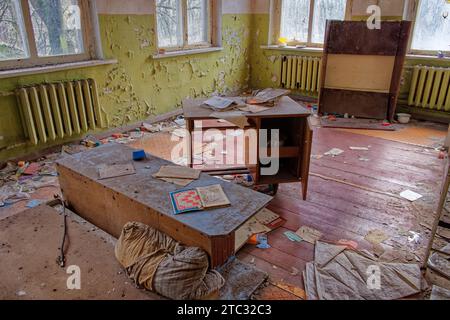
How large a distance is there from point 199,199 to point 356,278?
1.02m

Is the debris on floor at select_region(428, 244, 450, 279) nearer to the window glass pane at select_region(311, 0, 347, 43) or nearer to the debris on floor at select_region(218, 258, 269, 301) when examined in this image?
the debris on floor at select_region(218, 258, 269, 301)

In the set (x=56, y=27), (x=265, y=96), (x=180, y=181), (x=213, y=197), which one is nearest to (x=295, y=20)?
(x=265, y=96)

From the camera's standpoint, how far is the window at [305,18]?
17.3 feet

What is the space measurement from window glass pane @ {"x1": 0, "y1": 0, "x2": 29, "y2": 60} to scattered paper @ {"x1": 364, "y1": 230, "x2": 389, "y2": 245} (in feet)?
11.3

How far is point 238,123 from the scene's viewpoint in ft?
8.65

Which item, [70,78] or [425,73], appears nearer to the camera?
[70,78]

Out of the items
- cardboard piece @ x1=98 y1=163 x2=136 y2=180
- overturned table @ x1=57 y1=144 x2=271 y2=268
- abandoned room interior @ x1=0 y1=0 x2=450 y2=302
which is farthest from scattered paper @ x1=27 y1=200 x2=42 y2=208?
Answer: cardboard piece @ x1=98 y1=163 x2=136 y2=180

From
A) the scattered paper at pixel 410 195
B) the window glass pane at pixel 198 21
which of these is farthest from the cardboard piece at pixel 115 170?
the window glass pane at pixel 198 21

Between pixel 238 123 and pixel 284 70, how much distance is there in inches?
141

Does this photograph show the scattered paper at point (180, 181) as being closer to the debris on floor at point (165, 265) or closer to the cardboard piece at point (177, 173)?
the cardboard piece at point (177, 173)

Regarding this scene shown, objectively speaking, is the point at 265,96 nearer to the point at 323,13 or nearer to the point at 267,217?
the point at 267,217

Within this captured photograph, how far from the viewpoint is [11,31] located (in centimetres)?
314
